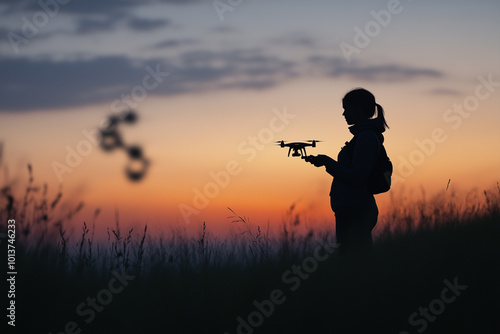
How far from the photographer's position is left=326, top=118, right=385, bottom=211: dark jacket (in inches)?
182

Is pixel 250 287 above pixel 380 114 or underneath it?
underneath

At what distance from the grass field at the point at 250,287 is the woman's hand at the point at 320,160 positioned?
0.87 meters

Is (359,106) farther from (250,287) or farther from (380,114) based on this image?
(250,287)

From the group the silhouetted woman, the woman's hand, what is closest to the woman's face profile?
the silhouetted woman

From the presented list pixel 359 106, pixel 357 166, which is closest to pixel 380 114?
pixel 359 106

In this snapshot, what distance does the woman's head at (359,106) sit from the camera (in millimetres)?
4809

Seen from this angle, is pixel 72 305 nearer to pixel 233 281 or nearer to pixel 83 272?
pixel 83 272

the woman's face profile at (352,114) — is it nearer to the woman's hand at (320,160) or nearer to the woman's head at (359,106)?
the woman's head at (359,106)

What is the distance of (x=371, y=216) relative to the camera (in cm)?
479

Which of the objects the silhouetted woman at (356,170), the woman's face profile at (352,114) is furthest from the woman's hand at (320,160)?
the woman's face profile at (352,114)

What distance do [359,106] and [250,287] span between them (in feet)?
5.73

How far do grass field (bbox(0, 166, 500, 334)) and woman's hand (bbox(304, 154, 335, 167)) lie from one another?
867 millimetres

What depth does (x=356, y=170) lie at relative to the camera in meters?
4.62

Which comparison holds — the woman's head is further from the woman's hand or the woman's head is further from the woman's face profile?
the woman's hand
